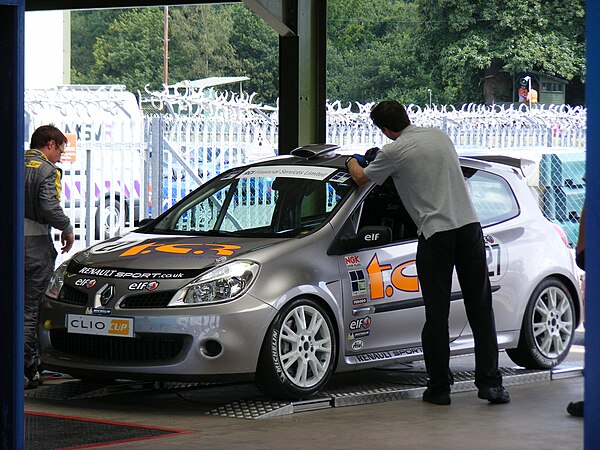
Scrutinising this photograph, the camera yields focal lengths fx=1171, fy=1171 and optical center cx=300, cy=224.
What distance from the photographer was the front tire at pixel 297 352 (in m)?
7.34

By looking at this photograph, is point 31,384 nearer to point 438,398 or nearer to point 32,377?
Result: point 32,377

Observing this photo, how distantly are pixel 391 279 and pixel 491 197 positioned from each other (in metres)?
1.44

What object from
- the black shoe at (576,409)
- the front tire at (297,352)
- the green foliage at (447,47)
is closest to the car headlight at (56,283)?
the front tire at (297,352)

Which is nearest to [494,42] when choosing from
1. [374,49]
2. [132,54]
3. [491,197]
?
[374,49]

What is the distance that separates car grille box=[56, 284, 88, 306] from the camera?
7.62 m

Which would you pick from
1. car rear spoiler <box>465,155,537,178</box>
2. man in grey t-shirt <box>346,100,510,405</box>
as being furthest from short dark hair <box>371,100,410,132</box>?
car rear spoiler <box>465,155,537,178</box>

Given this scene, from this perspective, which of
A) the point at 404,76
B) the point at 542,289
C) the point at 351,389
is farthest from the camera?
the point at 404,76

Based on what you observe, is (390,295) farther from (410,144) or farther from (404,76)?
(404,76)

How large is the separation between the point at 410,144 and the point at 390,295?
1.09m

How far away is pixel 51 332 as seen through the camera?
25.4 ft

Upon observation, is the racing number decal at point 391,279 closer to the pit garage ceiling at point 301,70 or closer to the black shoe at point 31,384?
the black shoe at point 31,384

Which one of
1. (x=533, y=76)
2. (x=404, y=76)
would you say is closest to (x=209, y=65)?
(x=404, y=76)

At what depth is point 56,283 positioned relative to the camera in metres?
7.92

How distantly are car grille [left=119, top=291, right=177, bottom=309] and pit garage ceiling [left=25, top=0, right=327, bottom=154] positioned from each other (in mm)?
3710
